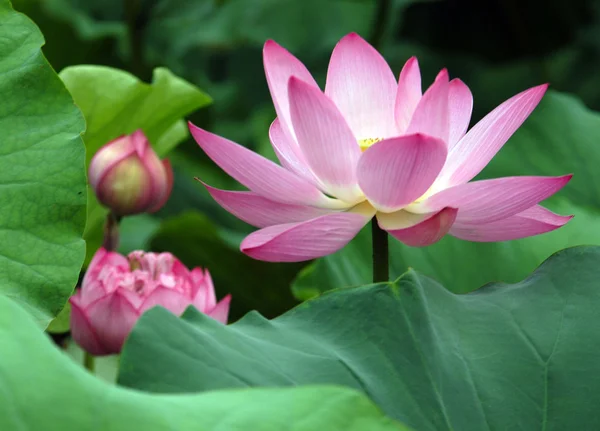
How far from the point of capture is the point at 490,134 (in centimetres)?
62

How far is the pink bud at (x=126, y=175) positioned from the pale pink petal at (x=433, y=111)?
1.06ft

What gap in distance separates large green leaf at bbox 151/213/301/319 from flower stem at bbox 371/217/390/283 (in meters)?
0.67

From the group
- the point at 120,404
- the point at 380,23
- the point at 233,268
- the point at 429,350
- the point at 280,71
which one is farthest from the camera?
the point at 380,23

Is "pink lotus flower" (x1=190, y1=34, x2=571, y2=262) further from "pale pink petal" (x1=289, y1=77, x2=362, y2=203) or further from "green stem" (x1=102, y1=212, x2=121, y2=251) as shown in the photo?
"green stem" (x1=102, y1=212, x2=121, y2=251)

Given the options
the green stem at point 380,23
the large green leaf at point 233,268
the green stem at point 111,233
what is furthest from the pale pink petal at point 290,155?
the green stem at point 380,23

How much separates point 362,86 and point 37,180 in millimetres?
257

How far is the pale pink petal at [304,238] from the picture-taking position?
586 mm

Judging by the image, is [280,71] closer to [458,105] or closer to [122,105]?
[458,105]

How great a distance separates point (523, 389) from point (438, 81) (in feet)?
0.64

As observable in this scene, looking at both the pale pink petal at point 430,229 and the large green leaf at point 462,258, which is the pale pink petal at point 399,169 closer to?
the pale pink petal at point 430,229

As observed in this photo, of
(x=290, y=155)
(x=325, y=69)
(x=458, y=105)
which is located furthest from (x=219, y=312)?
(x=325, y=69)

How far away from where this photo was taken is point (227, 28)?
223 cm

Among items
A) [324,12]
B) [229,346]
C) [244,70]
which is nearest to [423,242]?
[229,346]

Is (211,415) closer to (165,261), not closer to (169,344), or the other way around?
(169,344)
